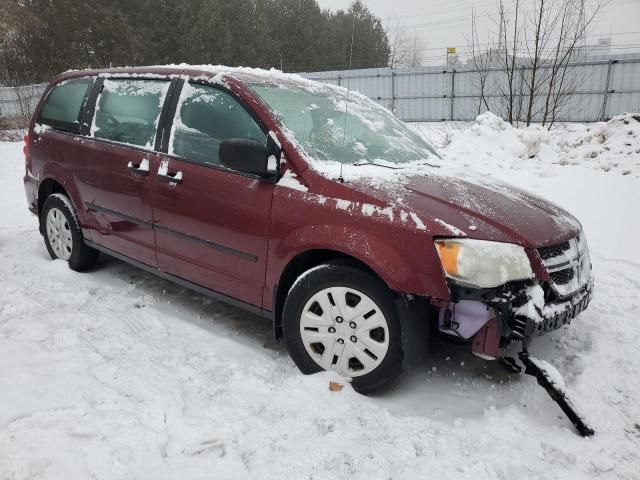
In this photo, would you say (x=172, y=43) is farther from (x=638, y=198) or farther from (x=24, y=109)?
(x=638, y=198)

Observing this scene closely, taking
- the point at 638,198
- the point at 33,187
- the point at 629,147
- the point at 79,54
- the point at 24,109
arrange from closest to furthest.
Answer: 1. the point at 33,187
2. the point at 638,198
3. the point at 629,147
4. the point at 24,109
5. the point at 79,54

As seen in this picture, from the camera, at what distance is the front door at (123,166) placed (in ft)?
11.0

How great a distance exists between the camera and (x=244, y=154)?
257 cm

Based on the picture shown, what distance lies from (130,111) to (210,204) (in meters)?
1.22

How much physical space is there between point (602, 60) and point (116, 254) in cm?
1716

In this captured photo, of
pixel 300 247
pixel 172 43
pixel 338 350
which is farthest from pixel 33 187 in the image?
pixel 172 43

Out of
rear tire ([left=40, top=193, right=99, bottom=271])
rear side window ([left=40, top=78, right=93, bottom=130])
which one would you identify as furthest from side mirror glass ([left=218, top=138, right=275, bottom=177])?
rear tire ([left=40, top=193, right=99, bottom=271])

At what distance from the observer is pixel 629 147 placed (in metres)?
7.95

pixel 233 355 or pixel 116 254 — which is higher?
pixel 116 254

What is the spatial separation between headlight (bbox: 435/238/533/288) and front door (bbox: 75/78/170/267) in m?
2.05

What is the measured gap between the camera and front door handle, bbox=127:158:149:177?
3279 millimetres

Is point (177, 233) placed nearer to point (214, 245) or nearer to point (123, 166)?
point (214, 245)

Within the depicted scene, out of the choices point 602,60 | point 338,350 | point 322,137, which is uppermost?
point 602,60

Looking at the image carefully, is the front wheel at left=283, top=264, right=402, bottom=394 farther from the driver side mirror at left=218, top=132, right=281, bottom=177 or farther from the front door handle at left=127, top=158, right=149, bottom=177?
the front door handle at left=127, top=158, right=149, bottom=177
